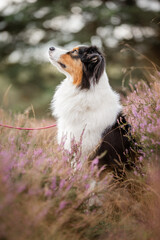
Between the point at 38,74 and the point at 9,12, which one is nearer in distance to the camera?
the point at 9,12

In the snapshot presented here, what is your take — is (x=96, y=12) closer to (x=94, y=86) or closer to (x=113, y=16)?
(x=113, y=16)

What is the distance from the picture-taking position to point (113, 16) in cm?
973

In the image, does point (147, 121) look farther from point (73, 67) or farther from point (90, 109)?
point (73, 67)

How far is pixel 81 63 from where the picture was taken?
363 cm

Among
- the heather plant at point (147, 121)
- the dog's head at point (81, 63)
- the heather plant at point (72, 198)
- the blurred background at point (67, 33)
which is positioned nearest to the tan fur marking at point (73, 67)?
the dog's head at point (81, 63)

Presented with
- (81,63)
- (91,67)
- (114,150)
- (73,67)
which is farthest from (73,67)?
(114,150)

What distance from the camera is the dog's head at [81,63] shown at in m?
3.53

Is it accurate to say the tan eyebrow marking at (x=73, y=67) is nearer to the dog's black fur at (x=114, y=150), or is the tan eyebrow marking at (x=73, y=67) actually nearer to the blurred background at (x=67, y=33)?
the dog's black fur at (x=114, y=150)

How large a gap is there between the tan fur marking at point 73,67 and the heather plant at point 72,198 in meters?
1.01

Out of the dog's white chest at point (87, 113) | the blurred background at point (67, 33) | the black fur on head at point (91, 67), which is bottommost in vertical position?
the blurred background at point (67, 33)

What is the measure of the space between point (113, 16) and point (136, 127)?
797 cm

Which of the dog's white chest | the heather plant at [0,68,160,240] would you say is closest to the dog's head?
the dog's white chest

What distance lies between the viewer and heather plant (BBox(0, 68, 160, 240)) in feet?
5.46

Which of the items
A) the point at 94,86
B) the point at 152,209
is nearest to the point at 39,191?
the point at 152,209
